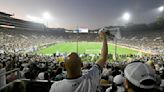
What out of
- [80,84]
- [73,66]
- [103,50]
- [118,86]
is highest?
[103,50]

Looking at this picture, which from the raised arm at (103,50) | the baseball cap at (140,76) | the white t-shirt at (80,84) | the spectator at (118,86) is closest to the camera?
the baseball cap at (140,76)

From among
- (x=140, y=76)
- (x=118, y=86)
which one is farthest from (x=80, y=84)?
(x=118, y=86)

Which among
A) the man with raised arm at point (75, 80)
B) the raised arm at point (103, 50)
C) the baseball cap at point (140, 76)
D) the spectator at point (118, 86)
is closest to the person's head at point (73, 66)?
the man with raised arm at point (75, 80)

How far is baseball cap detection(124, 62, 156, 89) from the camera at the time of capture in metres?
2.03

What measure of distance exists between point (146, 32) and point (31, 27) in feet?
137

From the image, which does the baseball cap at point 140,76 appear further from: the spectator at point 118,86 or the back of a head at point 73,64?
the spectator at point 118,86

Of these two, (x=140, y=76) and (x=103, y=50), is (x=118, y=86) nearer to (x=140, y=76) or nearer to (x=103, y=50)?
(x=103, y=50)

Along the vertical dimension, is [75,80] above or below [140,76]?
below

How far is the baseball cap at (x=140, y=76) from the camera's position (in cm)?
203

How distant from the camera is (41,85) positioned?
5.67m

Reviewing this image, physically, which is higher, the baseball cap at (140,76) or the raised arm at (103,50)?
the raised arm at (103,50)

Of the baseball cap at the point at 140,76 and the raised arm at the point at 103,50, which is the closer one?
the baseball cap at the point at 140,76

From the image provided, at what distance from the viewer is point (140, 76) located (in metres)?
2.05

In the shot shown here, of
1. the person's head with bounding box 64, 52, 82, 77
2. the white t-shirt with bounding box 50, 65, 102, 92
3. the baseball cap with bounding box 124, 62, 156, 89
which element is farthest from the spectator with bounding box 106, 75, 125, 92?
the baseball cap with bounding box 124, 62, 156, 89
